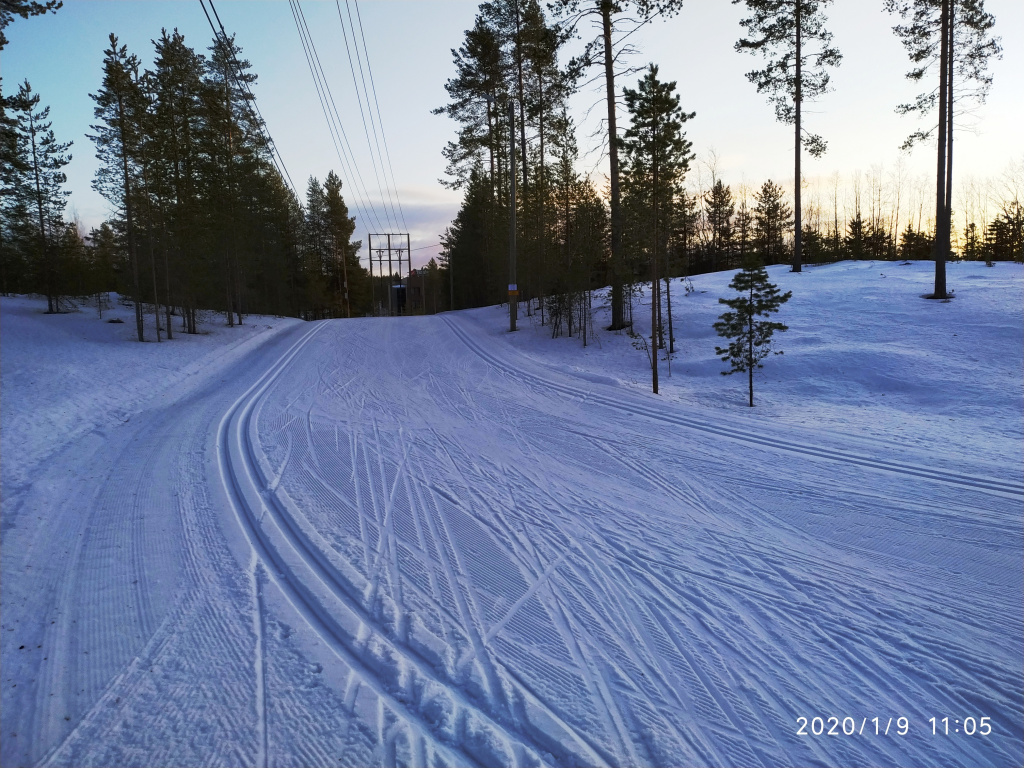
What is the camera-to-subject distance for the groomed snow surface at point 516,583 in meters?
2.72

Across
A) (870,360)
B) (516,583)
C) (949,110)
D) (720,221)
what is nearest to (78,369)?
(516,583)

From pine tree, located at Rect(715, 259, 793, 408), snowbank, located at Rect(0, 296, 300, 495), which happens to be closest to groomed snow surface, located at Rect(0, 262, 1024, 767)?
snowbank, located at Rect(0, 296, 300, 495)

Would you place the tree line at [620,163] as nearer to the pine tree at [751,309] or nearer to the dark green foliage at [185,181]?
the pine tree at [751,309]

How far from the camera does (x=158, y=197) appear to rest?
750 inches

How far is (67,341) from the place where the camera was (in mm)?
17094

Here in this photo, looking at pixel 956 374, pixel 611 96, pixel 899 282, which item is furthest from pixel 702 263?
pixel 956 374

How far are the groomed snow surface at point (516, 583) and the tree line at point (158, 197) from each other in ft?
36.1

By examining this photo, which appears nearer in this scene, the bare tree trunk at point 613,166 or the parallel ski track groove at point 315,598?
the parallel ski track groove at point 315,598

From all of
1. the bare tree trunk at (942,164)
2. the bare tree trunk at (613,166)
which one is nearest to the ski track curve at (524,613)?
the bare tree trunk at (613,166)

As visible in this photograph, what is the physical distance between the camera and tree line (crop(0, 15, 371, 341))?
18.4 meters

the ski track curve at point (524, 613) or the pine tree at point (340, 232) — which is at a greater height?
the pine tree at point (340, 232)

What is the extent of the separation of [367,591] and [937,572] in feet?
14.1

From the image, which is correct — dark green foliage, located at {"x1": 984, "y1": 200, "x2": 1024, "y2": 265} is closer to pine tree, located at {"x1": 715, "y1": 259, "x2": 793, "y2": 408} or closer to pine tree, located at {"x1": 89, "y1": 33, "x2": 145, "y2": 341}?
pine tree, located at {"x1": 715, "y1": 259, "x2": 793, "y2": 408}

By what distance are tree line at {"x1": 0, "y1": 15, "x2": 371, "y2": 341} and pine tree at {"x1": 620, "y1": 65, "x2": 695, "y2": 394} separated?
35.1ft
